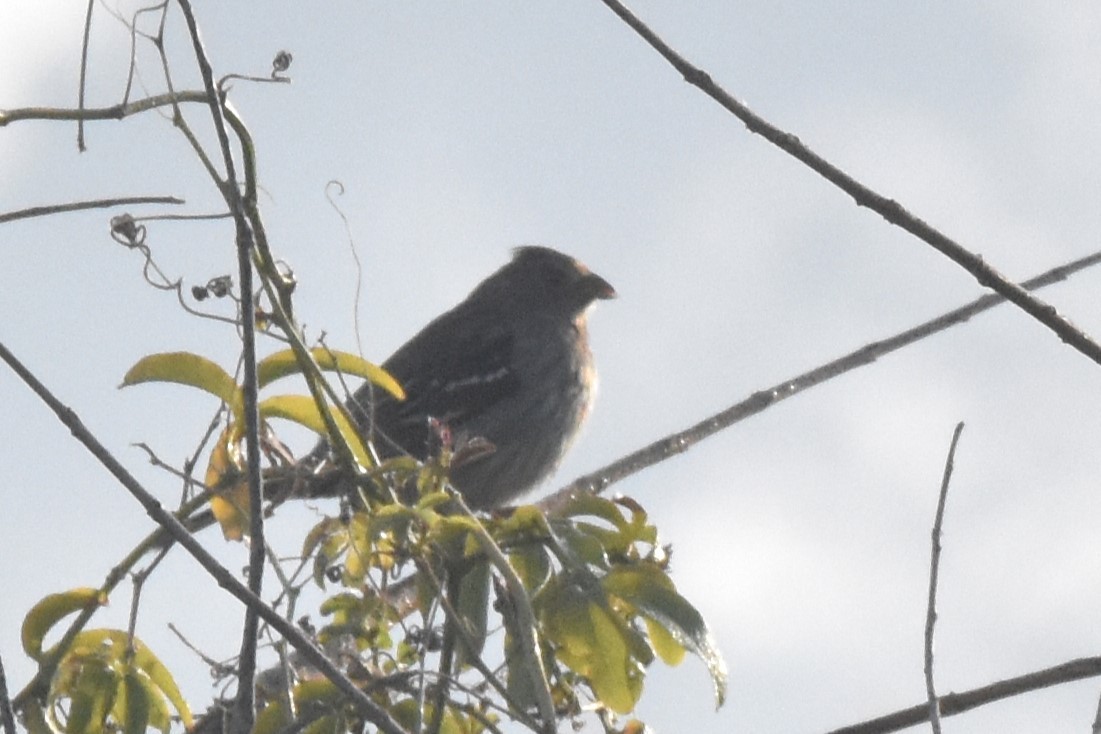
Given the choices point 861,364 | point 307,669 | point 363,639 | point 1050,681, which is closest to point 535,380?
point 861,364

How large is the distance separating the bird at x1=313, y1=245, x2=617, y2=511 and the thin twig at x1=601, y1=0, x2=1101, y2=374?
17.5 ft

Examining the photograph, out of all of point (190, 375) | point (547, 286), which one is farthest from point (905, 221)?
point (547, 286)

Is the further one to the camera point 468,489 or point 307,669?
point 468,489

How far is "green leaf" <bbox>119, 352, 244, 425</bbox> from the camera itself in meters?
2.93

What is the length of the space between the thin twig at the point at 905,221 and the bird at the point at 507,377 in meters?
5.35

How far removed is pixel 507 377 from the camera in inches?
361

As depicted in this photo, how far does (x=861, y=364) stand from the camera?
4.30 metres

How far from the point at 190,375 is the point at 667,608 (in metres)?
0.94

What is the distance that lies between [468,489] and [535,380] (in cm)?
85

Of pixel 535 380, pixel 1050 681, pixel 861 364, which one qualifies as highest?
pixel 535 380

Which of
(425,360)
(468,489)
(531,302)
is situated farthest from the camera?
(531,302)

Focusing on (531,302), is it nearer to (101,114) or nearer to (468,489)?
(468,489)

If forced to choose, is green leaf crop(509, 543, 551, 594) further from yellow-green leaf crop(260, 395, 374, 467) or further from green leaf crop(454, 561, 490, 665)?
yellow-green leaf crop(260, 395, 374, 467)

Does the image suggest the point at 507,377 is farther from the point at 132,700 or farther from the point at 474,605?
the point at 474,605
